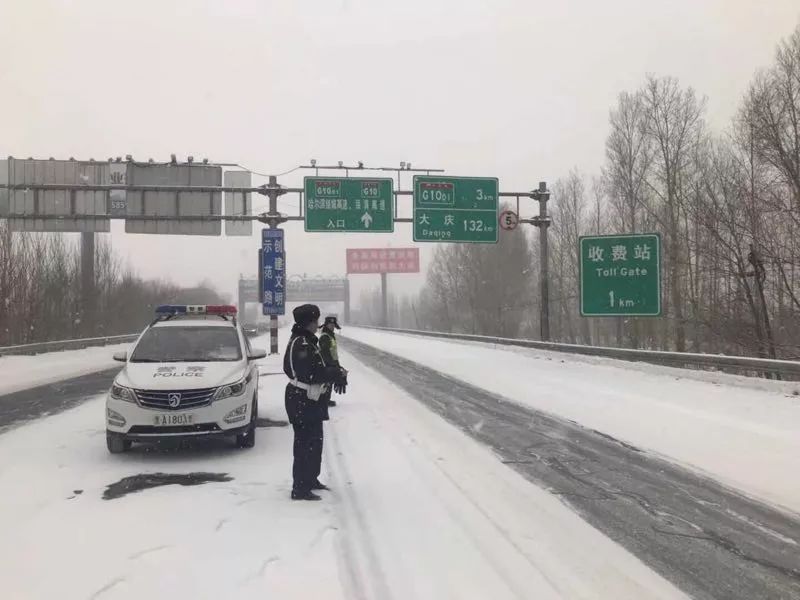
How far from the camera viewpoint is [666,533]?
4621 millimetres

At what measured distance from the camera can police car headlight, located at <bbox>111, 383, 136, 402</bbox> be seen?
6.52 meters

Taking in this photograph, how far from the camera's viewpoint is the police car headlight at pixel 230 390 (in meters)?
6.69

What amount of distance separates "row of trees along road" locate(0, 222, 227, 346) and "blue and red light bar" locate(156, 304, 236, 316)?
22.4 m

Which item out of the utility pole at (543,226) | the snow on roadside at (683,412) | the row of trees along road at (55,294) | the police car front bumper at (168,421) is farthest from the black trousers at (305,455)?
the row of trees along road at (55,294)

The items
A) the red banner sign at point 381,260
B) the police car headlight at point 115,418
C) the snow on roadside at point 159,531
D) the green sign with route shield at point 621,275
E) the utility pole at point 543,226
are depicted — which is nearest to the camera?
the snow on roadside at point 159,531

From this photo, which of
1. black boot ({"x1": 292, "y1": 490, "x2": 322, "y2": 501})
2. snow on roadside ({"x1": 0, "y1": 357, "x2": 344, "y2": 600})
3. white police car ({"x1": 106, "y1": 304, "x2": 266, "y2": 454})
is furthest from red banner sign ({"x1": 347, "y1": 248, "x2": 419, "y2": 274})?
black boot ({"x1": 292, "y1": 490, "x2": 322, "y2": 501})

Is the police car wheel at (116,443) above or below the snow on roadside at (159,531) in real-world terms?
above

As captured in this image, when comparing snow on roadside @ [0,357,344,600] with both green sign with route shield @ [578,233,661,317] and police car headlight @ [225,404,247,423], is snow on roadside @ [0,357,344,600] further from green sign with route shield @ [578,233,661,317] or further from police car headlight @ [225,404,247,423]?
green sign with route shield @ [578,233,661,317]

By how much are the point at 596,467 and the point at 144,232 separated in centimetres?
2100

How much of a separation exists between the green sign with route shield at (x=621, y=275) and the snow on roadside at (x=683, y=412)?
205 cm

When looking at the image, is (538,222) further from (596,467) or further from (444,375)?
(596,467)

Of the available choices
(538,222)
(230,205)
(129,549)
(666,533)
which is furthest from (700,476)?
(230,205)

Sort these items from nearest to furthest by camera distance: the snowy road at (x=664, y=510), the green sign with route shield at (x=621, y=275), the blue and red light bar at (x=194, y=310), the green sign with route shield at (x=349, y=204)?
the snowy road at (x=664, y=510) → the blue and red light bar at (x=194, y=310) → the green sign with route shield at (x=621, y=275) → the green sign with route shield at (x=349, y=204)

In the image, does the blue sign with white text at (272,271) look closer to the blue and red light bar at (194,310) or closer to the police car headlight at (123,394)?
the blue and red light bar at (194,310)
